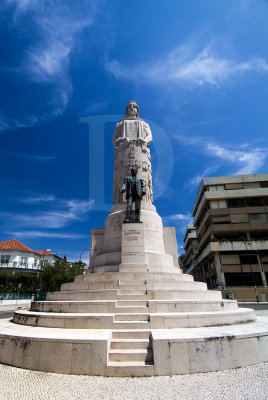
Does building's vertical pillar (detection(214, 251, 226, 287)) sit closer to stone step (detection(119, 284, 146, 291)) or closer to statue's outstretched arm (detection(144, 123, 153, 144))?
statue's outstretched arm (detection(144, 123, 153, 144))

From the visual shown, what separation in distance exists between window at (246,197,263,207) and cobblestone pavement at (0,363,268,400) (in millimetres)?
39495

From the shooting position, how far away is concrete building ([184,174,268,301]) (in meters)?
34.6

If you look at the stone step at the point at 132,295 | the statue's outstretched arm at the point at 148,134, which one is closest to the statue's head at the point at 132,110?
the statue's outstretched arm at the point at 148,134

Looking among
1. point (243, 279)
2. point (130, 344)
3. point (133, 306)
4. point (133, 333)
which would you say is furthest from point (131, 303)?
point (243, 279)

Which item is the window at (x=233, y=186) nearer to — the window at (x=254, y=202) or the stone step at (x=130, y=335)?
the window at (x=254, y=202)

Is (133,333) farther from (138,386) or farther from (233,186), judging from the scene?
(233,186)

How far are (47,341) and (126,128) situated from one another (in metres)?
14.3

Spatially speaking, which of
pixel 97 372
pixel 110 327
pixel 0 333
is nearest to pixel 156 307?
pixel 110 327

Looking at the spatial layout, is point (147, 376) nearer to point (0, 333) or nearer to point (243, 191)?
point (0, 333)

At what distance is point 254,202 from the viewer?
39094mm

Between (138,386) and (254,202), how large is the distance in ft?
136

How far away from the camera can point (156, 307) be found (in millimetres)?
6555

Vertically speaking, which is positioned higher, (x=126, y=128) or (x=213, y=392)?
(x=126, y=128)

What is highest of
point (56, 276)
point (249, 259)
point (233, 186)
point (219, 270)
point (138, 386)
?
point (233, 186)
